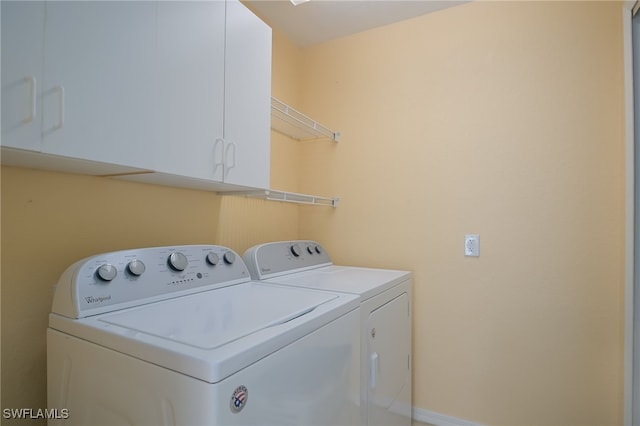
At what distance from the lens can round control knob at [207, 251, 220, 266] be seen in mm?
Result: 1358

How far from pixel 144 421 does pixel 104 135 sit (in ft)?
2.35

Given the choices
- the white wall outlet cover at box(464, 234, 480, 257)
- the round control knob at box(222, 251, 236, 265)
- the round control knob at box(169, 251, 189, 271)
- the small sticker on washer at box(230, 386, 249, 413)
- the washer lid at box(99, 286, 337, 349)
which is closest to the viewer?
the small sticker on washer at box(230, 386, 249, 413)

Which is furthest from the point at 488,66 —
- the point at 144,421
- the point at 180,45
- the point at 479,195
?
the point at 144,421

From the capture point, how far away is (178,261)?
4.04 feet

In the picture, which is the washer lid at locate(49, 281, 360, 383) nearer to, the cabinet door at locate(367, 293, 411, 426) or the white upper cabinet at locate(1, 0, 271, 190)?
the cabinet door at locate(367, 293, 411, 426)

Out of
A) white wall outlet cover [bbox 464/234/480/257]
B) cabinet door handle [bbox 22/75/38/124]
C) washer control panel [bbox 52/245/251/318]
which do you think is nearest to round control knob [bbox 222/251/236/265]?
washer control panel [bbox 52/245/251/318]

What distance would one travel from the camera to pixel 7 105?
0.73 m

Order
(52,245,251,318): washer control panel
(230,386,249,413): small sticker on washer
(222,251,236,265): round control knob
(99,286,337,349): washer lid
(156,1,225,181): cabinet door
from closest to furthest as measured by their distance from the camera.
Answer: (230,386,249,413): small sticker on washer → (99,286,337,349): washer lid → (52,245,251,318): washer control panel → (156,1,225,181): cabinet door → (222,251,236,265): round control knob

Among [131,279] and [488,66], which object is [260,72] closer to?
[131,279]

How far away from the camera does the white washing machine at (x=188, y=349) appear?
2.27 feet

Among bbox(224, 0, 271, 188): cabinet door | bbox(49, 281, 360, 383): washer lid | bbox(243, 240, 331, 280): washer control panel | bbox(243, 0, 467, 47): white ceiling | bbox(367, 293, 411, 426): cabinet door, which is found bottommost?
bbox(367, 293, 411, 426): cabinet door

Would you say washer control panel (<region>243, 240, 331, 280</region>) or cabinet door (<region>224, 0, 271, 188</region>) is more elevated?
cabinet door (<region>224, 0, 271, 188</region>)

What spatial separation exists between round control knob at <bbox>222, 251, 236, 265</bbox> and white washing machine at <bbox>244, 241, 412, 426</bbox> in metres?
0.13

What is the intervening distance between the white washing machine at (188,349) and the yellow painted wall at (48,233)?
0.18 m
